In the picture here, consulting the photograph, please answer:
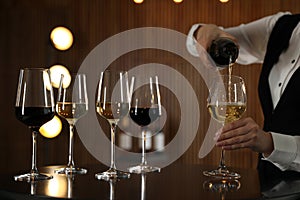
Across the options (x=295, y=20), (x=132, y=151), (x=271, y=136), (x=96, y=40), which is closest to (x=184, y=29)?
(x=96, y=40)

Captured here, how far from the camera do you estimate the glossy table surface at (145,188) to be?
1040 mm

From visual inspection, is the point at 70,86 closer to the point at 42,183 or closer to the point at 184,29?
the point at 42,183

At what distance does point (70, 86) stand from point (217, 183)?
0.45 metres

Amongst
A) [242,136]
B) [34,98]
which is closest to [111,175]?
[34,98]

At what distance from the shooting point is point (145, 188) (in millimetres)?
1132

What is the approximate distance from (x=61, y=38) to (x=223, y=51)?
5.54ft

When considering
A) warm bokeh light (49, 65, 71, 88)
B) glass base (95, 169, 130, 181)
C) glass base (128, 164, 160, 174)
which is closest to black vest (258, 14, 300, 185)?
glass base (128, 164, 160, 174)

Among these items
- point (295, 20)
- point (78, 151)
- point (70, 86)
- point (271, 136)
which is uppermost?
point (295, 20)

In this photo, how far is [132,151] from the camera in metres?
→ 3.22

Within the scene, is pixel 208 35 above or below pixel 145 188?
above

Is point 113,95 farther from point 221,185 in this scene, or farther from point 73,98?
point 221,185

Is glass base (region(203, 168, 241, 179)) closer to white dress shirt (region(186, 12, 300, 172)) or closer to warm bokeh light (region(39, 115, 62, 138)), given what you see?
white dress shirt (region(186, 12, 300, 172))

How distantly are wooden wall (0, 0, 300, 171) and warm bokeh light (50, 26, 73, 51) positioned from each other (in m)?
0.03

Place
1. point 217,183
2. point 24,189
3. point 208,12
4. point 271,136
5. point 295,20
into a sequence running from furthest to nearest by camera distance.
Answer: point 208,12, point 295,20, point 271,136, point 217,183, point 24,189
